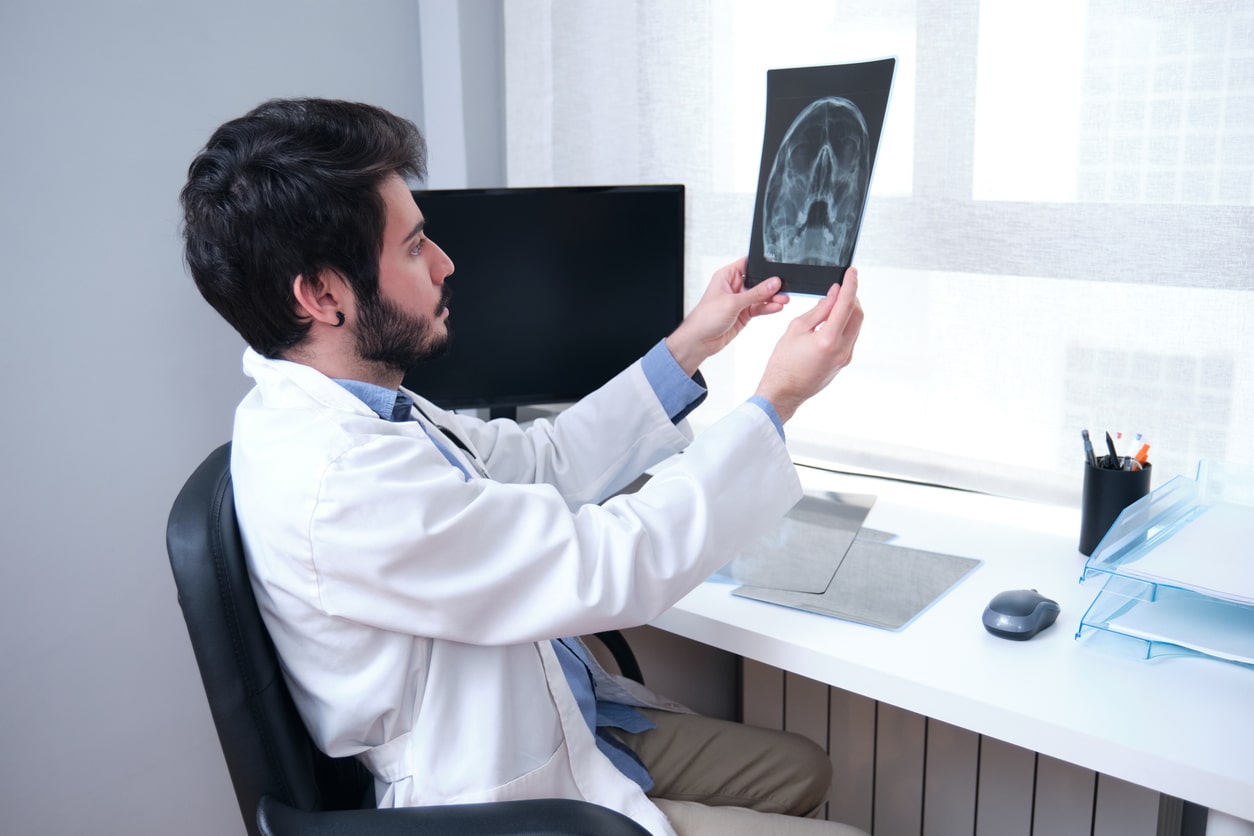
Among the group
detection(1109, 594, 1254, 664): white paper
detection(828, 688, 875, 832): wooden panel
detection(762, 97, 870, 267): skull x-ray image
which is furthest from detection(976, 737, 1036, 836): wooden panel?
detection(762, 97, 870, 267): skull x-ray image

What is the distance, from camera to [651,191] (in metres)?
1.66

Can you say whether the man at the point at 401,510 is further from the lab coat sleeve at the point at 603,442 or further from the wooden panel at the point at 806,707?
the wooden panel at the point at 806,707

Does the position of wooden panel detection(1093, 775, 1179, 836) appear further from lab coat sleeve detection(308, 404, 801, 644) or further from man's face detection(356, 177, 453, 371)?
man's face detection(356, 177, 453, 371)

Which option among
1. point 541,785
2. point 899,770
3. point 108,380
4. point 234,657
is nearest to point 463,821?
point 541,785

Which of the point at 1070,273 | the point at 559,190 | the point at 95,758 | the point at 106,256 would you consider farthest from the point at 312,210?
the point at 95,758

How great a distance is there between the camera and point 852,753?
170cm

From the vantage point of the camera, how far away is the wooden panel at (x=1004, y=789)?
4.93ft

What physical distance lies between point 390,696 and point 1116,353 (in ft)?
3.66

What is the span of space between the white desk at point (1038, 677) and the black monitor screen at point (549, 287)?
21.3 inches

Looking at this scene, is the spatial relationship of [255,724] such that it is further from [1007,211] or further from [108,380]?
[1007,211]

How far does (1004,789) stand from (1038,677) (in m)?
0.58

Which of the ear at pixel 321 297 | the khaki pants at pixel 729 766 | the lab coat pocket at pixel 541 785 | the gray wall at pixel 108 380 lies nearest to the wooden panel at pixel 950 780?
the khaki pants at pixel 729 766

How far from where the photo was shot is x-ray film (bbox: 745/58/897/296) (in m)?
1.27

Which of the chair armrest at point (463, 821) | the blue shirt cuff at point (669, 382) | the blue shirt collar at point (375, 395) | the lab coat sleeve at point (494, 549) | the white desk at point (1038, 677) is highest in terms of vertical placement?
the blue shirt collar at point (375, 395)
